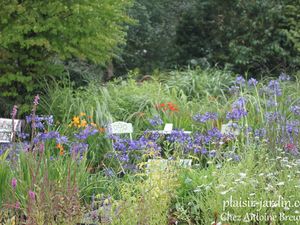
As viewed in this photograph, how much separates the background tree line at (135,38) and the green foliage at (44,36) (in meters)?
0.01

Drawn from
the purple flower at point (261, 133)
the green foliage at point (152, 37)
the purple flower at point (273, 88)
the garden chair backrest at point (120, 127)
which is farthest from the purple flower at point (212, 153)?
the green foliage at point (152, 37)

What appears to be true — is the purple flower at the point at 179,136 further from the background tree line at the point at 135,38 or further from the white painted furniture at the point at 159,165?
the background tree line at the point at 135,38

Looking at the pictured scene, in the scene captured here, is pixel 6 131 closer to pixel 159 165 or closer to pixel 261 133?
pixel 159 165

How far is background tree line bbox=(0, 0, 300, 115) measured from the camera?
7.62m

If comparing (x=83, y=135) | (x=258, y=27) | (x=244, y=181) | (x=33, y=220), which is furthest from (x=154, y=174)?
(x=258, y=27)

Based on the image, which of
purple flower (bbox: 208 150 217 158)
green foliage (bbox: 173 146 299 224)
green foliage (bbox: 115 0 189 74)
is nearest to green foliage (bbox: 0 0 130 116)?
purple flower (bbox: 208 150 217 158)

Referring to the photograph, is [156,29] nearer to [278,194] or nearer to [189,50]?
[189,50]

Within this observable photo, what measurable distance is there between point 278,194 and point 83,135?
2133 mm

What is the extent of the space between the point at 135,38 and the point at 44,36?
7.32 metres

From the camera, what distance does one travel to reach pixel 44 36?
784 centimetres

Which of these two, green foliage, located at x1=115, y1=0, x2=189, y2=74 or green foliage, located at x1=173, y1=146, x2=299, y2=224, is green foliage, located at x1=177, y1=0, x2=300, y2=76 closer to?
green foliage, located at x1=115, y1=0, x2=189, y2=74

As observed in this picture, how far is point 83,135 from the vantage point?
17.1ft

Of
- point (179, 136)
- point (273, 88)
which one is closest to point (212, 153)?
point (179, 136)

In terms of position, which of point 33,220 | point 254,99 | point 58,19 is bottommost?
point 33,220
